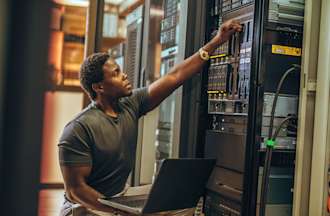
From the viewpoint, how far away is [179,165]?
1446 millimetres

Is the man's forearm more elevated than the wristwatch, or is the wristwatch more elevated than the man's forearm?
the wristwatch

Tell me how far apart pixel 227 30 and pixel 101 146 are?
0.75 meters

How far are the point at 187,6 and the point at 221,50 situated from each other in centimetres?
31

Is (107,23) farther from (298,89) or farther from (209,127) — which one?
(298,89)

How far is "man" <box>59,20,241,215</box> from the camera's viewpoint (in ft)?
5.60

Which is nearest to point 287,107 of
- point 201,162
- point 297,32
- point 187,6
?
point 297,32

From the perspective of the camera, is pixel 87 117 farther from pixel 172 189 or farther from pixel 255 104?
pixel 255 104

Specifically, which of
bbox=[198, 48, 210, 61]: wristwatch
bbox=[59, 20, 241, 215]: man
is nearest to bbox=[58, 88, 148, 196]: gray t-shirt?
bbox=[59, 20, 241, 215]: man

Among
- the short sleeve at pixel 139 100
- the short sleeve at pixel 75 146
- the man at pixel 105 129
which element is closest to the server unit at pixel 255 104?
the man at pixel 105 129

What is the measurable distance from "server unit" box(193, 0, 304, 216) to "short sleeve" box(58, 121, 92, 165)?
59cm

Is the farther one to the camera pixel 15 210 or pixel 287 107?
pixel 287 107

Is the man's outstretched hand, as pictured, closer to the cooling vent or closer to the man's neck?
the man's neck

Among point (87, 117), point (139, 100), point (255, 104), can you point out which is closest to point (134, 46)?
point (139, 100)

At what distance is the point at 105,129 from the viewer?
1828 millimetres
